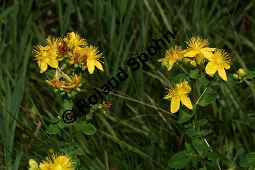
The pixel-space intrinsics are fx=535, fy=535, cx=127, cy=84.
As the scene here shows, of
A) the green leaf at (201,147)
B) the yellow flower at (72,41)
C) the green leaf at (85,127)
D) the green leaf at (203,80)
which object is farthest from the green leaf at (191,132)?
the yellow flower at (72,41)

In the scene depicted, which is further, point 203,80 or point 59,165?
point 203,80

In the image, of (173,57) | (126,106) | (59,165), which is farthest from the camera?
(126,106)

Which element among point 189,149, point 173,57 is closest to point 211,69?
point 173,57

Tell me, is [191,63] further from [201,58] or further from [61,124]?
[61,124]

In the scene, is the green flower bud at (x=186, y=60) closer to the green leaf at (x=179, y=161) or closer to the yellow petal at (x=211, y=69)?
the yellow petal at (x=211, y=69)

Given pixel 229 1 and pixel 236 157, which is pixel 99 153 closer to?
pixel 236 157

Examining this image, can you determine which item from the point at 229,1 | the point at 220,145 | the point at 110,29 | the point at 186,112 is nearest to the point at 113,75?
the point at 110,29
